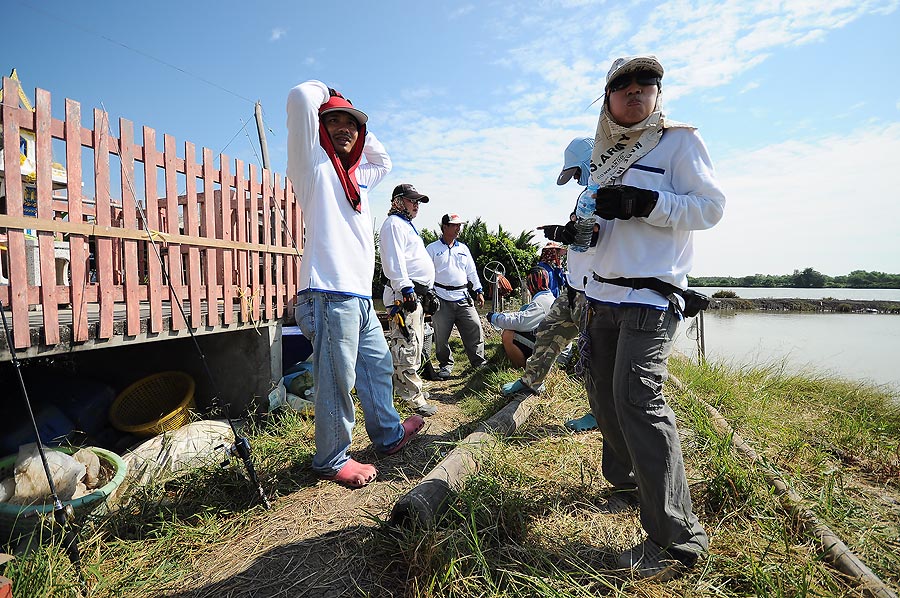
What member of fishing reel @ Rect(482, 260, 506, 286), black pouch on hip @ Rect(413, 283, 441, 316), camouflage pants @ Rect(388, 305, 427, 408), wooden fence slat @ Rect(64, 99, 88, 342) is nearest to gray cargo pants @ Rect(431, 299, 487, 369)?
black pouch on hip @ Rect(413, 283, 441, 316)

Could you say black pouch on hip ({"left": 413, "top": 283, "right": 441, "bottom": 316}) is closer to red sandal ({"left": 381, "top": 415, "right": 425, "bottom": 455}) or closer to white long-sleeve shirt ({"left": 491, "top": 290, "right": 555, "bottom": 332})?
white long-sleeve shirt ({"left": 491, "top": 290, "right": 555, "bottom": 332})

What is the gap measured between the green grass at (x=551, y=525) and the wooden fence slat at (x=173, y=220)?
1.20 metres

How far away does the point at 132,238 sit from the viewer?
3092mm

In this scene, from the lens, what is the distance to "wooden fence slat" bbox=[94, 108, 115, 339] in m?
2.91

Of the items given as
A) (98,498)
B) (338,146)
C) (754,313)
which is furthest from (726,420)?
(754,313)

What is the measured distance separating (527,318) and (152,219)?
3601 mm

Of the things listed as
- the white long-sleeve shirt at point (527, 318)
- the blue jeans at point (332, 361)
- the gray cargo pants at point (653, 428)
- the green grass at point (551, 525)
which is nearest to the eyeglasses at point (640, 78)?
the gray cargo pants at point (653, 428)

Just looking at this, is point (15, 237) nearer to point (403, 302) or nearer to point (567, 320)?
point (403, 302)

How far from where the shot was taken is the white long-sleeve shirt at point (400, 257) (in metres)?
3.90

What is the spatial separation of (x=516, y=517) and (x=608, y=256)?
1.25m

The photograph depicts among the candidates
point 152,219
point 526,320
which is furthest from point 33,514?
point 526,320

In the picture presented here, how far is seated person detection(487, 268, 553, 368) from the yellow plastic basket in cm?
318

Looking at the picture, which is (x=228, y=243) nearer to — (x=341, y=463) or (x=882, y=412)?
(x=341, y=463)

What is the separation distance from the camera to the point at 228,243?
3900 millimetres
